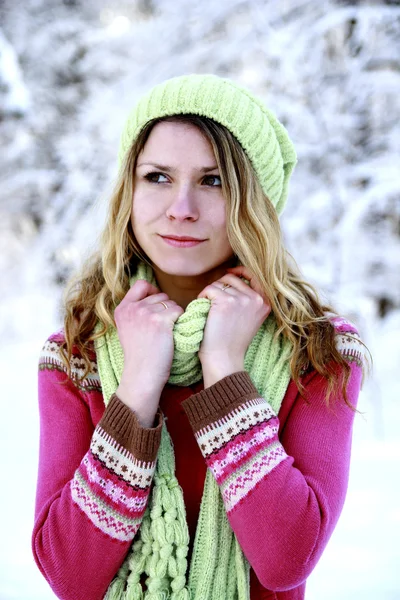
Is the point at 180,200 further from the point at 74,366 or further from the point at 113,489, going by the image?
the point at 113,489

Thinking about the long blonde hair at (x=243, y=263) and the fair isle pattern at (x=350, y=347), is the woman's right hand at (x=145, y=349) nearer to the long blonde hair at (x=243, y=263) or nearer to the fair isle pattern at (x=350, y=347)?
the long blonde hair at (x=243, y=263)

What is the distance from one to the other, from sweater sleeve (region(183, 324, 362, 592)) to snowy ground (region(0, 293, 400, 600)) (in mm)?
706

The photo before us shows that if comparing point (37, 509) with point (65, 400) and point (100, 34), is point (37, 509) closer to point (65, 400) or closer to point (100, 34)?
point (65, 400)

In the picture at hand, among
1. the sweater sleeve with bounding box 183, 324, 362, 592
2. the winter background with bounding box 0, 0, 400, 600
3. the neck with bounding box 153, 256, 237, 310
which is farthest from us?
the winter background with bounding box 0, 0, 400, 600

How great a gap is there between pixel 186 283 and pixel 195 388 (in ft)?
0.86

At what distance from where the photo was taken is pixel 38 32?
4.91 metres

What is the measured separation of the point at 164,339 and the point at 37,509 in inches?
16.2

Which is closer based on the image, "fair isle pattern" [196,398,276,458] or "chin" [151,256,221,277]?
"fair isle pattern" [196,398,276,458]

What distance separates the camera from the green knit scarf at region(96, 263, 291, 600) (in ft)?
3.95

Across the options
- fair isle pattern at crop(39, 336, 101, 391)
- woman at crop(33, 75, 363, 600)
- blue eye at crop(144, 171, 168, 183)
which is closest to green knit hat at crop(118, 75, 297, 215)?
woman at crop(33, 75, 363, 600)

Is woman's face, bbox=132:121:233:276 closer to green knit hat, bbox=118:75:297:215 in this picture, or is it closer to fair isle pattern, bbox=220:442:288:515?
green knit hat, bbox=118:75:297:215

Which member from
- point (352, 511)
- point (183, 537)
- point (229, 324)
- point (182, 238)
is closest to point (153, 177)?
Result: point (182, 238)

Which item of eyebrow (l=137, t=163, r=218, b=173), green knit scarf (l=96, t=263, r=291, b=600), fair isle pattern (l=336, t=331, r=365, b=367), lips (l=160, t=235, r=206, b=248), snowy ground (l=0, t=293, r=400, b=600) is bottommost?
snowy ground (l=0, t=293, r=400, b=600)

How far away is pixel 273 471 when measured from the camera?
1.11m
